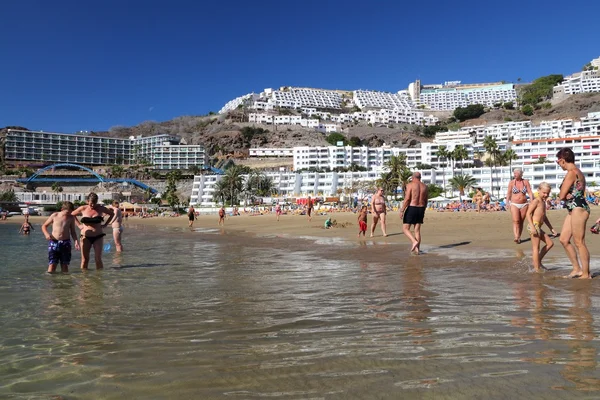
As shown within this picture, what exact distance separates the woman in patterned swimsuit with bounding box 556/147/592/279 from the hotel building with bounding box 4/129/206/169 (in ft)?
477

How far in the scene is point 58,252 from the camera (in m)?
7.84

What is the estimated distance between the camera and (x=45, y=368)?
9.57 feet

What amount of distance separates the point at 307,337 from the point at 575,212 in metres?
4.13

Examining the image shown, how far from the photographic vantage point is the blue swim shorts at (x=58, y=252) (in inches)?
307

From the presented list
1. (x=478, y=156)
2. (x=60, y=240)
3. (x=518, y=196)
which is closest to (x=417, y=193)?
(x=518, y=196)

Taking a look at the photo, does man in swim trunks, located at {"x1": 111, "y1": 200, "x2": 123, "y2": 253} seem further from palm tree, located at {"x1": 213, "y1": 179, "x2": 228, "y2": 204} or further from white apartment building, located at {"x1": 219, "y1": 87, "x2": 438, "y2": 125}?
white apartment building, located at {"x1": 219, "y1": 87, "x2": 438, "y2": 125}

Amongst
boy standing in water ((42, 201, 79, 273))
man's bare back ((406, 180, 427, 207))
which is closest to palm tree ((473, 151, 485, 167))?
man's bare back ((406, 180, 427, 207))

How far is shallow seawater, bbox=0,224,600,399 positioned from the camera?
2496mm

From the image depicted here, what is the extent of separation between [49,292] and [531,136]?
135 m

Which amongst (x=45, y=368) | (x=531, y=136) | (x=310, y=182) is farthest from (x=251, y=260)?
(x=531, y=136)

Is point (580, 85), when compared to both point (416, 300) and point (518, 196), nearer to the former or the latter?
point (518, 196)

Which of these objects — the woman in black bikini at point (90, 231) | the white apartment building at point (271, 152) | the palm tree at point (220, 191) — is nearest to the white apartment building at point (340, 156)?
the white apartment building at point (271, 152)

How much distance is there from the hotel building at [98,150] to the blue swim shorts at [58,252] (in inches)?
5584

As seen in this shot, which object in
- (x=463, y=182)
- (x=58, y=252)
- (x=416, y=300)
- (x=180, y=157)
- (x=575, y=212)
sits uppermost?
(x=180, y=157)
